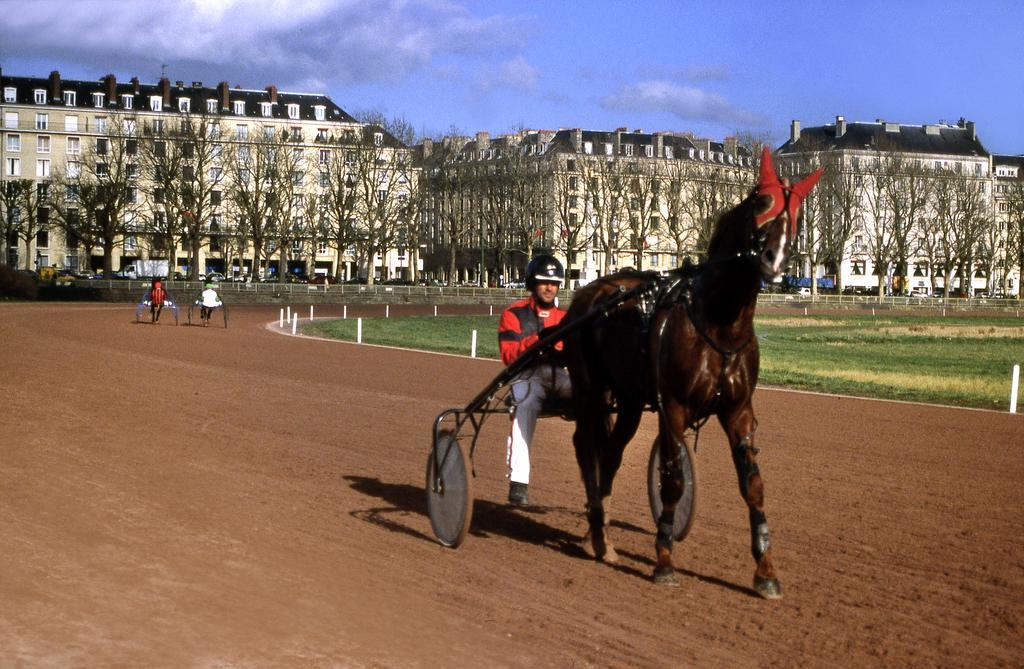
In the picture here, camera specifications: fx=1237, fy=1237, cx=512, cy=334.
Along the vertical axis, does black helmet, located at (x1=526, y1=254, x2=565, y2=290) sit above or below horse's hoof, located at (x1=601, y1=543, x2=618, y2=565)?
above

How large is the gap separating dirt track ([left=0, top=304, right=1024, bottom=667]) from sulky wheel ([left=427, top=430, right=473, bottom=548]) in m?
0.17

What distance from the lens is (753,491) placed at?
716 cm

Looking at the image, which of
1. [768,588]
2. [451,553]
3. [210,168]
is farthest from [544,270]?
[210,168]

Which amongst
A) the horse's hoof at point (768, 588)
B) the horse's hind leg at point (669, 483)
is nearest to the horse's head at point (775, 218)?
the horse's hind leg at point (669, 483)

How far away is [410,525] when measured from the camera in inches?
360

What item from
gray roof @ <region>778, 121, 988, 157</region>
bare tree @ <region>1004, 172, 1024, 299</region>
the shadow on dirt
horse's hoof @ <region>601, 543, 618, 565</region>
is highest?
gray roof @ <region>778, 121, 988, 157</region>

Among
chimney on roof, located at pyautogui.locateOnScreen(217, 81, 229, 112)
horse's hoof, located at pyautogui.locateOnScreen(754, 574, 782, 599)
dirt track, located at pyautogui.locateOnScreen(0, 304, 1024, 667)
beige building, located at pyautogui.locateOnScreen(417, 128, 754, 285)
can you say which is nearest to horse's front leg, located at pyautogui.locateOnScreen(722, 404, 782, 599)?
horse's hoof, located at pyautogui.locateOnScreen(754, 574, 782, 599)

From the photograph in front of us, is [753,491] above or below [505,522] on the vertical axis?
above

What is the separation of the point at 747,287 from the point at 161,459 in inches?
271

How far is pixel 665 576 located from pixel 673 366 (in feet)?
4.17

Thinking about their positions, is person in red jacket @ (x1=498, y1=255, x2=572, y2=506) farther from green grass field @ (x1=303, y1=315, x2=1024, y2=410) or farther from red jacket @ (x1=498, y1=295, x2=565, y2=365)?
green grass field @ (x1=303, y1=315, x2=1024, y2=410)

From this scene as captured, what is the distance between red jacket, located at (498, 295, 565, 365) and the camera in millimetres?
9102

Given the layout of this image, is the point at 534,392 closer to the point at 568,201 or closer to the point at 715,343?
the point at 715,343

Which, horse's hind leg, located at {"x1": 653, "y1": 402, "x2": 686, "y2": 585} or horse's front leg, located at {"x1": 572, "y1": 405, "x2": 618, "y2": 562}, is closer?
horse's hind leg, located at {"x1": 653, "y1": 402, "x2": 686, "y2": 585}
